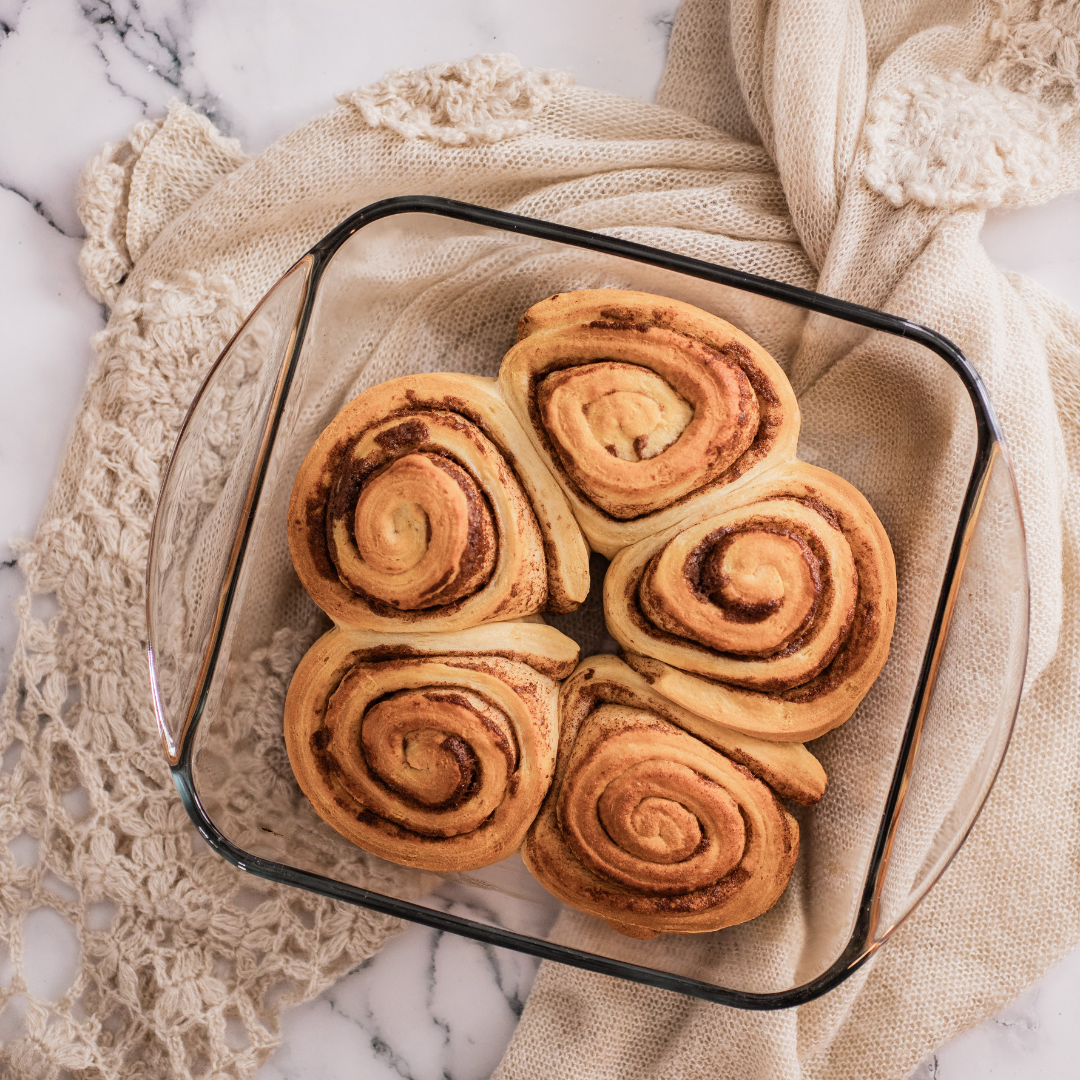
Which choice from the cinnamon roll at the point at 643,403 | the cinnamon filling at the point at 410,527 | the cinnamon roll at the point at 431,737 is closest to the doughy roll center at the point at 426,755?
the cinnamon roll at the point at 431,737

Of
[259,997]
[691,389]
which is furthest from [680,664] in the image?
[259,997]

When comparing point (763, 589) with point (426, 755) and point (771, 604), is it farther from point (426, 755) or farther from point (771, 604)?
point (426, 755)

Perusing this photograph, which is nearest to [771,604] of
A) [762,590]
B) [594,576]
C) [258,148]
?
[762,590]

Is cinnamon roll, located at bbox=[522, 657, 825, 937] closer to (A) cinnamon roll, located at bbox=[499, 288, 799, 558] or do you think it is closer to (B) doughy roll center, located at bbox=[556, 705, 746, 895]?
(B) doughy roll center, located at bbox=[556, 705, 746, 895]

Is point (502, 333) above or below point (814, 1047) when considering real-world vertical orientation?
above

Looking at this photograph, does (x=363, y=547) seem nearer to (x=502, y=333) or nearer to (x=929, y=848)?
(x=502, y=333)
